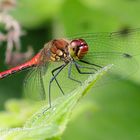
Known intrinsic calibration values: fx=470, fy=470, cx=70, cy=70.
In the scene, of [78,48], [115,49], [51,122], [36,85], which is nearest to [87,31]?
[115,49]

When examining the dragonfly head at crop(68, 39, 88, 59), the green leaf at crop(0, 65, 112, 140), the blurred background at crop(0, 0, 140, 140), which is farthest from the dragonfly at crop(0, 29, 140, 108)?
the green leaf at crop(0, 65, 112, 140)

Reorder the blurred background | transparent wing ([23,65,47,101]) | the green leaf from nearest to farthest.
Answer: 1. the green leaf
2. transparent wing ([23,65,47,101])
3. the blurred background

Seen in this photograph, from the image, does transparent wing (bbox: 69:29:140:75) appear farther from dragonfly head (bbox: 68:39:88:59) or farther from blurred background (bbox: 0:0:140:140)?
blurred background (bbox: 0:0:140:140)

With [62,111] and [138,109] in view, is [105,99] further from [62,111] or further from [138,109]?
[62,111]

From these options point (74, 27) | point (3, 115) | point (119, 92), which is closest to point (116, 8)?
point (74, 27)

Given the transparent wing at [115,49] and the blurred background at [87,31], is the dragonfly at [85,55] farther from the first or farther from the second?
the blurred background at [87,31]

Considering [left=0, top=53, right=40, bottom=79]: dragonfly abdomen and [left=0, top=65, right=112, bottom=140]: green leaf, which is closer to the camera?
[left=0, top=65, right=112, bottom=140]: green leaf
